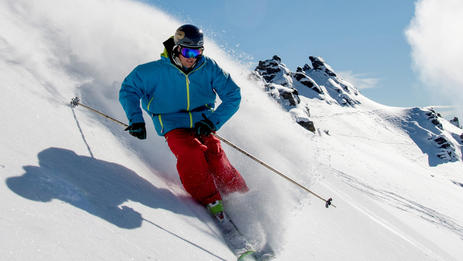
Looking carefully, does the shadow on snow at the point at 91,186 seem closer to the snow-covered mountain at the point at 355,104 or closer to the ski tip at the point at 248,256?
the ski tip at the point at 248,256

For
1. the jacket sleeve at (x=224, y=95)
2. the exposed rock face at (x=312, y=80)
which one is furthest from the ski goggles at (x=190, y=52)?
the exposed rock face at (x=312, y=80)

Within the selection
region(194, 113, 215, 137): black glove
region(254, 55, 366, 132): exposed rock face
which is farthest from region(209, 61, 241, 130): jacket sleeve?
region(254, 55, 366, 132): exposed rock face

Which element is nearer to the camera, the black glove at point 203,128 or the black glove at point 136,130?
the black glove at point 136,130

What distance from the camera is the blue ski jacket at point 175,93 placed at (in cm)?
358

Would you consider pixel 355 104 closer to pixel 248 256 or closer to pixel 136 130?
pixel 136 130

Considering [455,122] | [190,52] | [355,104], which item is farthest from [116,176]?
[455,122]

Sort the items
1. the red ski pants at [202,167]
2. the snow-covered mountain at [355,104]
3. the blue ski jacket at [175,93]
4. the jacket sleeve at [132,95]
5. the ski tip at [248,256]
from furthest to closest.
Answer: the snow-covered mountain at [355,104], the blue ski jacket at [175,93], the jacket sleeve at [132,95], the red ski pants at [202,167], the ski tip at [248,256]

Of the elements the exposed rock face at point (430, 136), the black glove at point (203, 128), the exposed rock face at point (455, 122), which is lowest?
the black glove at point (203, 128)

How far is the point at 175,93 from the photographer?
3.67 meters

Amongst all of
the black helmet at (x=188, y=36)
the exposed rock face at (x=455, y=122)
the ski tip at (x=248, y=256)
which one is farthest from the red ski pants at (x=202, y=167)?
the exposed rock face at (x=455, y=122)

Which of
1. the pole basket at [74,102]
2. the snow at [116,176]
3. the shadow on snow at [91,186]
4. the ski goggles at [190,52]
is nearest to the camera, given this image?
the snow at [116,176]

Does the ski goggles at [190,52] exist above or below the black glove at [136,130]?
above

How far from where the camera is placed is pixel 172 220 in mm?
2559

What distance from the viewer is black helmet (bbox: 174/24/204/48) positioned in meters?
3.28
